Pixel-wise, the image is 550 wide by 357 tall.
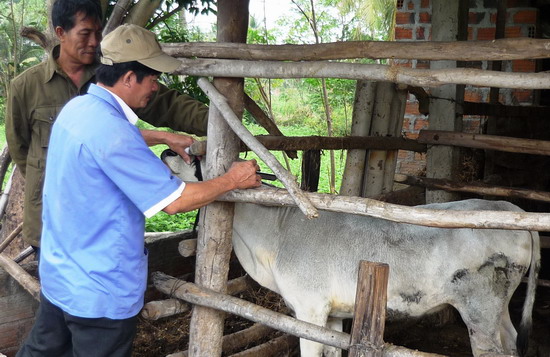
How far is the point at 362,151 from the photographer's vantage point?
491 cm

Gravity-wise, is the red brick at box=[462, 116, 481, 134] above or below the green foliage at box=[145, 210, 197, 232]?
above

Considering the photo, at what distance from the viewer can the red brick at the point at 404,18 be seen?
6.73 metres

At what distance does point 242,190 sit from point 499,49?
4.73 feet

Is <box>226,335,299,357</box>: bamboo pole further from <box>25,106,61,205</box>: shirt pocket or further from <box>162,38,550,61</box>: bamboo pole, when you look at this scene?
<box>162,38,550,61</box>: bamboo pole

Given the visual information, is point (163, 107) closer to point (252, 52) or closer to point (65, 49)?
point (65, 49)

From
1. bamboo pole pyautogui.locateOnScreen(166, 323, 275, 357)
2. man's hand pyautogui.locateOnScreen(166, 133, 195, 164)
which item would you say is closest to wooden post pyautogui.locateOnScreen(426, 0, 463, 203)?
bamboo pole pyautogui.locateOnScreen(166, 323, 275, 357)

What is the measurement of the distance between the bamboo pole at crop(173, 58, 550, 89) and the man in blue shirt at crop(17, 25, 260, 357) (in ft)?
1.51

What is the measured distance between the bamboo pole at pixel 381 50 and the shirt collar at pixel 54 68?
71 centimetres

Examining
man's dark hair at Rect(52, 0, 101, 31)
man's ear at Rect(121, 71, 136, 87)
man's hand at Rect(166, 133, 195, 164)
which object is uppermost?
man's dark hair at Rect(52, 0, 101, 31)

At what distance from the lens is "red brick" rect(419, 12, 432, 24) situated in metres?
6.66

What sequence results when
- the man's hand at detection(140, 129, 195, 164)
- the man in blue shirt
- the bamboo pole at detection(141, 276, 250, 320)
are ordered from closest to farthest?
the man in blue shirt < the bamboo pole at detection(141, 276, 250, 320) < the man's hand at detection(140, 129, 195, 164)

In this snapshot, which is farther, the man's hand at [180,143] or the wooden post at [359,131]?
the wooden post at [359,131]

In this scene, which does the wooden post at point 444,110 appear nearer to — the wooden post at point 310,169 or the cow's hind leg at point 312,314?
the wooden post at point 310,169

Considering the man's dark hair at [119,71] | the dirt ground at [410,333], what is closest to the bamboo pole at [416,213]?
the man's dark hair at [119,71]
